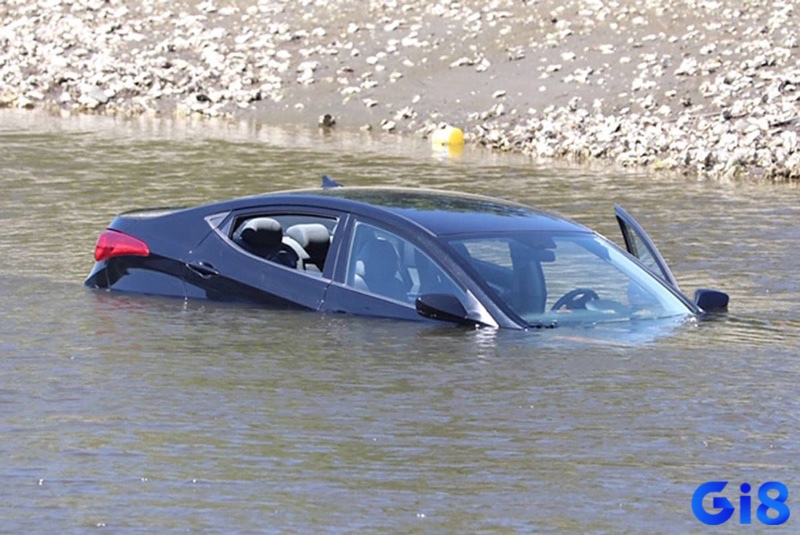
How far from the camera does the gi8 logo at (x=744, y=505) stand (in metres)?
6.04

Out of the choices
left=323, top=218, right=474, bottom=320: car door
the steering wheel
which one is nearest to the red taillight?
left=323, top=218, right=474, bottom=320: car door

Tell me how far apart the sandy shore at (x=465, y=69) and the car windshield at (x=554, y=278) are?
12963 millimetres

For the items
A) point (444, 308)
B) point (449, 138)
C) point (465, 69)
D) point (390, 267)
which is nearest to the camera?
point (444, 308)

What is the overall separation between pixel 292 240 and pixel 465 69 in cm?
2079

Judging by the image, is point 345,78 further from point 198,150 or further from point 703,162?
point 703,162

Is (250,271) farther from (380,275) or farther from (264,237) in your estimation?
(380,275)

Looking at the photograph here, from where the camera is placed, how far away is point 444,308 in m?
8.89

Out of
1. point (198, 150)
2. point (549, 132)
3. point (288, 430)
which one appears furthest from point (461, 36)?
point (288, 430)

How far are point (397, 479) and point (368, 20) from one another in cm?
2806

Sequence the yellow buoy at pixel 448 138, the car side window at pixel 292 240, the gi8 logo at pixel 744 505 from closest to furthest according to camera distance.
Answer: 1. the gi8 logo at pixel 744 505
2. the car side window at pixel 292 240
3. the yellow buoy at pixel 448 138

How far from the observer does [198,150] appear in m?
24.5

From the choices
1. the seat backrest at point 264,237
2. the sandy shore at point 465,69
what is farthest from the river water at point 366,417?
the sandy shore at point 465,69

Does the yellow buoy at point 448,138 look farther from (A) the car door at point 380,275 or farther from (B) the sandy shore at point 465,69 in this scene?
(A) the car door at point 380,275

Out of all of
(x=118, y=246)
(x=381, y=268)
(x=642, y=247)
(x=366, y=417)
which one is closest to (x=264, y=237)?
(x=381, y=268)
